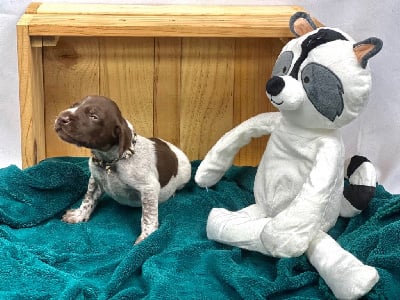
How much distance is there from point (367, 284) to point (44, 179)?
106 centimetres

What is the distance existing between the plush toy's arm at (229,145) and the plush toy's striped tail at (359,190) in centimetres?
29

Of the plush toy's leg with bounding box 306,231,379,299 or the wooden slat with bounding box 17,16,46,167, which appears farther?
the wooden slat with bounding box 17,16,46,167

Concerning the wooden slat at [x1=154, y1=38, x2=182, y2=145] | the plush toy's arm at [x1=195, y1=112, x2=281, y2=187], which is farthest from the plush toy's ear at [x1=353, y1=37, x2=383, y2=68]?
the wooden slat at [x1=154, y1=38, x2=182, y2=145]

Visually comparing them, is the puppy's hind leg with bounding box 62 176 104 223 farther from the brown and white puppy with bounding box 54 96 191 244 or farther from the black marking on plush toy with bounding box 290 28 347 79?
the black marking on plush toy with bounding box 290 28 347 79

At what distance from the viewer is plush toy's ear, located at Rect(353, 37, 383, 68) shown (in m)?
1.81

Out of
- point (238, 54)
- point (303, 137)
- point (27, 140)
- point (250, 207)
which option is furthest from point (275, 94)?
point (27, 140)

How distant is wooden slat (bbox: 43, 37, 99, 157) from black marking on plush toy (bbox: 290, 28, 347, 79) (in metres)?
0.88

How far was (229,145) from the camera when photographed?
7.36 feet

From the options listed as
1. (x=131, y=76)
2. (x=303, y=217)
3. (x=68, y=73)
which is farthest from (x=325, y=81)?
(x=68, y=73)

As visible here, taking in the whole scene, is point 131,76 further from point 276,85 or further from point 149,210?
point 276,85

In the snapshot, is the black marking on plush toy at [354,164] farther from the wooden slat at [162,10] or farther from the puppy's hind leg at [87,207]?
the puppy's hind leg at [87,207]

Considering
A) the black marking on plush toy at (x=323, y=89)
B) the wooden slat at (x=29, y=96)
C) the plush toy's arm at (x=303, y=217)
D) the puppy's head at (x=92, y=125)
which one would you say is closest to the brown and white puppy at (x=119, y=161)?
the puppy's head at (x=92, y=125)

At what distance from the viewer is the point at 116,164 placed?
205cm

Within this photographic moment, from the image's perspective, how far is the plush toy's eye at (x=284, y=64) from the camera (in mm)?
1950
